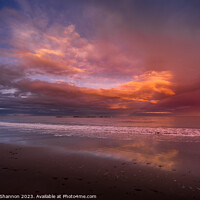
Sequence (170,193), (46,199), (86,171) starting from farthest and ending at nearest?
(86,171) → (170,193) → (46,199)

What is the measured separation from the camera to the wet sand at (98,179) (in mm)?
6172

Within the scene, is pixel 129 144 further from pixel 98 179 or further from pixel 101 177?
pixel 98 179

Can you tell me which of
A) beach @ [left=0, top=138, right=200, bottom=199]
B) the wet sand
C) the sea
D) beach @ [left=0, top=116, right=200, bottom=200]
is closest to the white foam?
the sea

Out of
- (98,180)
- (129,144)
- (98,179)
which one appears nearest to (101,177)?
(98,179)

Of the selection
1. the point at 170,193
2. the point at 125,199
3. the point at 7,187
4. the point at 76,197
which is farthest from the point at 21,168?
the point at 170,193

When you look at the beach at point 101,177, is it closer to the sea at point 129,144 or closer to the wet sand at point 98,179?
the wet sand at point 98,179

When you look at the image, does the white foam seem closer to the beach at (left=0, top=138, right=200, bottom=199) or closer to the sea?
the sea

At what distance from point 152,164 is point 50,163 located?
23.2 ft

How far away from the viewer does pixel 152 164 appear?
1005cm

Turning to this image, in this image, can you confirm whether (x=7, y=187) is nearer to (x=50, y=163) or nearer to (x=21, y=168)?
(x=21, y=168)

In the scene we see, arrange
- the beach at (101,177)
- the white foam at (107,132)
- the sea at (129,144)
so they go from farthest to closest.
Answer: the white foam at (107,132), the sea at (129,144), the beach at (101,177)

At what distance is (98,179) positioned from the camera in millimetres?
7430

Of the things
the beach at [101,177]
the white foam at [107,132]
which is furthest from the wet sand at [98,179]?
the white foam at [107,132]

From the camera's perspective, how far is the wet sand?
6.17 m
